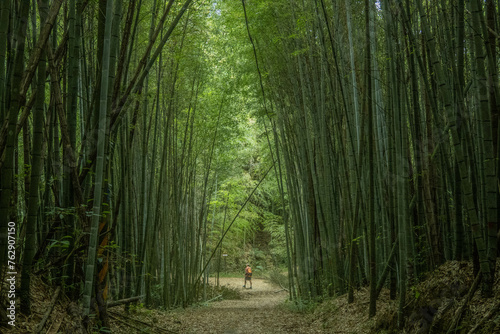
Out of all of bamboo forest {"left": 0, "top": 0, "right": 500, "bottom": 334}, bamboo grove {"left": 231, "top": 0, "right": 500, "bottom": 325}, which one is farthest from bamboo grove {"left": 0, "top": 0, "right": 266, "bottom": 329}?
bamboo grove {"left": 231, "top": 0, "right": 500, "bottom": 325}

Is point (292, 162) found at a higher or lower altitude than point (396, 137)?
higher

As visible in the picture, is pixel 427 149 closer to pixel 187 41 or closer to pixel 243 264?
pixel 187 41

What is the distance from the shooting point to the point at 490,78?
2188 mm

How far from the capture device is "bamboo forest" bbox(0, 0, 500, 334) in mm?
2078

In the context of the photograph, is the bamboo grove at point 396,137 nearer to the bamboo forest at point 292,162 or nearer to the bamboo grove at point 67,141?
the bamboo forest at point 292,162

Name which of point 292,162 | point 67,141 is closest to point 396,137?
point 67,141

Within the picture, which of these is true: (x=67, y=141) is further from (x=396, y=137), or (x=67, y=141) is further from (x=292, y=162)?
(x=292, y=162)

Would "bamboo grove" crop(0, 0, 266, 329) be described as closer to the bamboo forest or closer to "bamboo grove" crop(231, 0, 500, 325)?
the bamboo forest

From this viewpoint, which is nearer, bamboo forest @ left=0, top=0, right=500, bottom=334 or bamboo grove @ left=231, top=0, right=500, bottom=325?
bamboo forest @ left=0, top=0, right=500, bottom=334

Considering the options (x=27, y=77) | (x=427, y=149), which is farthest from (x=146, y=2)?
(x=427, y=149)

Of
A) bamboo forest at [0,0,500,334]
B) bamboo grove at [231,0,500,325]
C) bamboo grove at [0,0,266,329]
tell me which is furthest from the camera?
bamboo grove at [231,0,500,325]

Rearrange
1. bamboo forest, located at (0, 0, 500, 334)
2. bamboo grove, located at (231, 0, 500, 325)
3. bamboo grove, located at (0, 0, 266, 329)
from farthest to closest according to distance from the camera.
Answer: bamboo grove, located at (231, 0, 500, 325) → bamboo forest, located at (0, 0, 500, 334) → bamboo grove, located at (0, 0, 266, 329)

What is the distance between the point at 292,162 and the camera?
677cm

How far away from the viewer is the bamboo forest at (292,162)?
2.08 metres
